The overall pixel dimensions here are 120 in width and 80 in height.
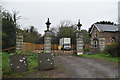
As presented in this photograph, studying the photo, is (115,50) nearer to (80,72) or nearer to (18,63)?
(80,72)

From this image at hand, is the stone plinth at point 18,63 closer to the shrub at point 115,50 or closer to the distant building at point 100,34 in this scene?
the shrub at point 115,50

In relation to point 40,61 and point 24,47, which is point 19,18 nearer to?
point 24,47

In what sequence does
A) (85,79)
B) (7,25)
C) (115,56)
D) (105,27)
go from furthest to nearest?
(105,27) → (7,25) → (115,56) → (85,79)

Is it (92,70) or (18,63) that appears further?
(92,70)

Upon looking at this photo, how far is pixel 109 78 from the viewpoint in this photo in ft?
22.5

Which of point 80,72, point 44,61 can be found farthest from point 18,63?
point 80,72

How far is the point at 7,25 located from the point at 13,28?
1190 millimetres

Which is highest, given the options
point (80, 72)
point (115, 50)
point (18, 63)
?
point (115, 50)

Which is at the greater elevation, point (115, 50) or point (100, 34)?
point (100, 34)

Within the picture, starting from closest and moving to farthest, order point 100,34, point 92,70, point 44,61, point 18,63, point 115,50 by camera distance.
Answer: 1. point 18,63
2. point 92,70
3. point 44,61
4. point 115,50
5. point 100,34

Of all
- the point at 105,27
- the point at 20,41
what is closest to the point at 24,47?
the point at 20,41

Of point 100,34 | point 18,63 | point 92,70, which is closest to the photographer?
point 18,63

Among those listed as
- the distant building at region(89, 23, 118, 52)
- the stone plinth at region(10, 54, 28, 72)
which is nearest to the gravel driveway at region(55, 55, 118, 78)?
the stone plinth at region(10, 54, 28, 72)

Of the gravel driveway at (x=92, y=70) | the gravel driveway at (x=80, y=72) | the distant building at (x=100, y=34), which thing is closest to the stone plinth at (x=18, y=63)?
the gravel driveway at (x=80, y=72)
